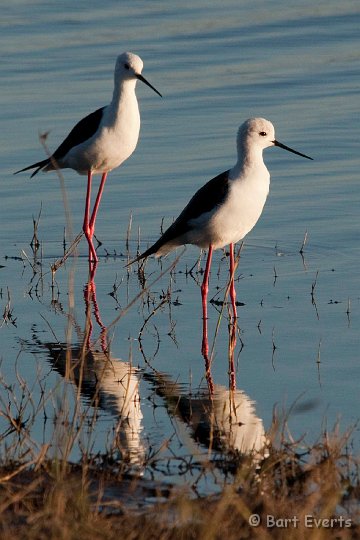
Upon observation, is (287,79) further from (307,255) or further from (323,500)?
(323,500)

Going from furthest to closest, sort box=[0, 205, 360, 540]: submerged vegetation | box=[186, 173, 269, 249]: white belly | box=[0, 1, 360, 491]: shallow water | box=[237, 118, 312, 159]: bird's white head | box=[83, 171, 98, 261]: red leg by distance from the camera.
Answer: box=[83, 171, 98, 261]: red leg < box=[237, 118, 312, 159]: bird's white head < box=[186, 173, 269, 249]: white belly < box=[0, 1, 360, 491]: shallow water < box=[0, 205, 360, 540]: submerged vegetation

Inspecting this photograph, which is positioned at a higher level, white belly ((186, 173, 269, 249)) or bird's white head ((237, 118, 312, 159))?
bird's white head ((237, 118, 312, 159))

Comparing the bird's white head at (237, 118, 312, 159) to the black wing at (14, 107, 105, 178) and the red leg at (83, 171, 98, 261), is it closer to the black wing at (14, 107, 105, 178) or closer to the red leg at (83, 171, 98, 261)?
the red leg at (83, 171, 98, 261)

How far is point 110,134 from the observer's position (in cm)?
1084

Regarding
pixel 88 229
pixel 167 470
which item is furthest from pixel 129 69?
pixel 167 470

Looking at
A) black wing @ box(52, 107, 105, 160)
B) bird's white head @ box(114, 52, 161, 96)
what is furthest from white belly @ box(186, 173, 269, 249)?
bird's white head @ box(114, 52, 161, 96)

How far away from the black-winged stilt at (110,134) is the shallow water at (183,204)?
1.75 feet

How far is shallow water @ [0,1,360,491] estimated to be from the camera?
282 inches

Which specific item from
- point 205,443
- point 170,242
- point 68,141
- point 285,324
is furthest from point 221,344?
point 68,141

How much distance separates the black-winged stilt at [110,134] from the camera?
35.6 feet

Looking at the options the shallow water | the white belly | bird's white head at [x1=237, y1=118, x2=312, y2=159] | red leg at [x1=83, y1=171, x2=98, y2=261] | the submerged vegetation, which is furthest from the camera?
red leg at [x1=83, y1=171, x2=98, y2=261]

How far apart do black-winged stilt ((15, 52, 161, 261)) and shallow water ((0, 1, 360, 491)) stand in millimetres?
534

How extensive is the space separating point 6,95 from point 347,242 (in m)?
6.68

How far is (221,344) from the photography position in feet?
26.6
